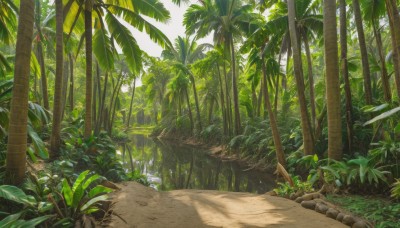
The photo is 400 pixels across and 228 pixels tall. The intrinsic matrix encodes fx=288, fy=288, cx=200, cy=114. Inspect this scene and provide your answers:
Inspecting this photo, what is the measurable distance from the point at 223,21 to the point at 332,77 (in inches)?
449

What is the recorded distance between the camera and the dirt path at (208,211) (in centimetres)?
426

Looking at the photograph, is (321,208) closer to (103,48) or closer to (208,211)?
(208,211)

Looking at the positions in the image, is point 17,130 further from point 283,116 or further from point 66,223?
point 283,116

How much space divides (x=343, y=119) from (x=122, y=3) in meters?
8.35

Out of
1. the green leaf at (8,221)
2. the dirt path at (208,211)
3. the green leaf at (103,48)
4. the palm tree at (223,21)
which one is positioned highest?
the palm tree at (223,21)

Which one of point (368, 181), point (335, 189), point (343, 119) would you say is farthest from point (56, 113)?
point (343, 119)

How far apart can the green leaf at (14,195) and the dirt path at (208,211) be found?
115cm

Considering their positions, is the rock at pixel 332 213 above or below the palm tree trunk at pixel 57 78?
below

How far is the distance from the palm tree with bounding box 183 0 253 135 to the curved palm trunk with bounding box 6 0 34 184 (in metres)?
12.9

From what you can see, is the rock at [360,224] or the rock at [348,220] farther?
the rock at [348,220]

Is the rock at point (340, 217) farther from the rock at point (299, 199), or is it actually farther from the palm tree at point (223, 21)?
the palm tree at point (223, 21)

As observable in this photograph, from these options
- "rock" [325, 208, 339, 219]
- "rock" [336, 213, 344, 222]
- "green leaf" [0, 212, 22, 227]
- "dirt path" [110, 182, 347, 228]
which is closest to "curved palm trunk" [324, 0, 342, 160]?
"dirt path" [110, 182, 347, 228]

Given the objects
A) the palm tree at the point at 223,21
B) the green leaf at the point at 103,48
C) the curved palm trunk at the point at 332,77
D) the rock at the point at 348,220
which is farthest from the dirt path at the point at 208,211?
the palm tree at the point at 223,21

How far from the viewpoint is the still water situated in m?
10.3
